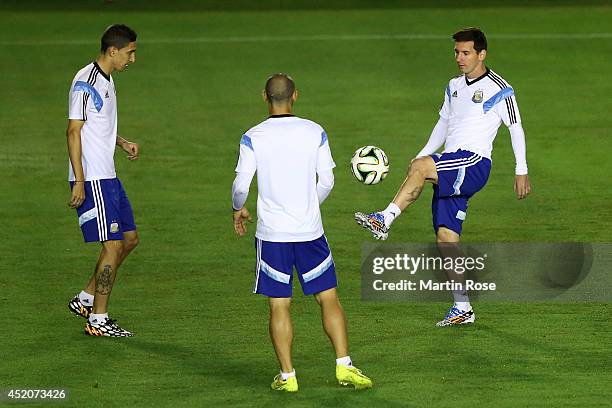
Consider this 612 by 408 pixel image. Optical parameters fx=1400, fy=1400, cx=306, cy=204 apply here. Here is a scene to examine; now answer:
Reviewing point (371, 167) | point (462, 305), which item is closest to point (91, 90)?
point (371, 167)

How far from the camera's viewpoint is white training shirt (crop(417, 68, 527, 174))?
11.2 metres

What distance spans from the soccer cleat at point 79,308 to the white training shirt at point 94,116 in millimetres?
1217

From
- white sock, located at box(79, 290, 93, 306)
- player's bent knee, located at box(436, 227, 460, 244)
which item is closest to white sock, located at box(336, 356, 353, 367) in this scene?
player's bent knee, located at box(436, 227, 460, 244)

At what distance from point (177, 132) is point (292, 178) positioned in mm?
11138

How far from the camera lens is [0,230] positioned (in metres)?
15.0

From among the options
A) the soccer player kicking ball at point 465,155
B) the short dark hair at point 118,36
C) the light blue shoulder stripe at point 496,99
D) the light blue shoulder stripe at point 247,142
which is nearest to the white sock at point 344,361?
the light blue shoulder stripe at point 247,142

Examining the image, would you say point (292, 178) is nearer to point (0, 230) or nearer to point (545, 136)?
point (0, 230)

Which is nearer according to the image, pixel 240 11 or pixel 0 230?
pixel 0 230

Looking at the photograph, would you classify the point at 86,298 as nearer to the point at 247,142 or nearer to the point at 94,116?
the point at 94,116

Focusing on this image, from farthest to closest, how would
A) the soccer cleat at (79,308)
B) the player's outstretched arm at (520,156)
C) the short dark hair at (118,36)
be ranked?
the soccer cleat at (79,308)
the player's outstretched arm at (520,156)
the short dark hair at (118,36)

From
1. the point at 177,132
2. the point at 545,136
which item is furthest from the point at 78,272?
the point at 545,136

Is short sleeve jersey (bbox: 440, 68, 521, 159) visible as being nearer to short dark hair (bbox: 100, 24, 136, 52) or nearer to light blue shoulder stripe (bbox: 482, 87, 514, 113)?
light blue shoulder stripe (bbox: 482, 87, 514, 113)

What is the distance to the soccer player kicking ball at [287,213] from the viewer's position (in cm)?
933
